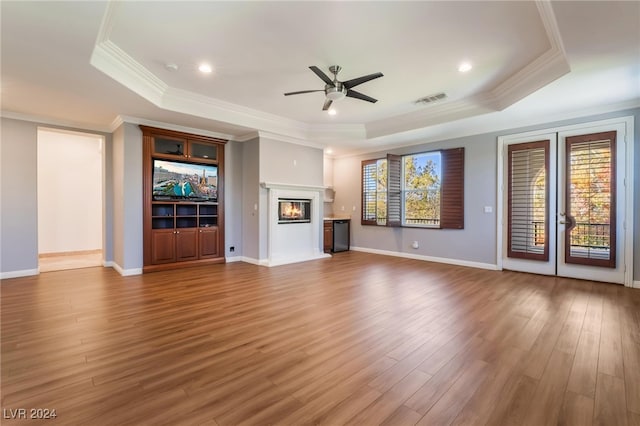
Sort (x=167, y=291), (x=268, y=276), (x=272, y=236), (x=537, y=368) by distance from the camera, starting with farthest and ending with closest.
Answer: (x=272, y=236) < (x=268, y=276) < (x=167, y=291) < (x=537, y=368)

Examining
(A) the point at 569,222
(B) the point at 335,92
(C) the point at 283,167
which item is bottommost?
(A) the point at 569,222

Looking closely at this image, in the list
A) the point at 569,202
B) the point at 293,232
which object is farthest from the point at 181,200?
the point at 569,202

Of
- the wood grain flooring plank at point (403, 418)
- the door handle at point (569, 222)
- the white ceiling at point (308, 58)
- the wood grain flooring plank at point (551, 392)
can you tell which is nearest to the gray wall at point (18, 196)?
the white ceiling at point (308, 58)

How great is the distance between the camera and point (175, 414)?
1.68 meters

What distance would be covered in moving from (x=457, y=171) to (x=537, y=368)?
15.4 ft

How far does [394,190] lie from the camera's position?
23.4 ft

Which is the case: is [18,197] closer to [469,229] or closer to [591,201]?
[469,229]

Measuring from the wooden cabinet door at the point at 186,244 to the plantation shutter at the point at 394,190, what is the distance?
436cm

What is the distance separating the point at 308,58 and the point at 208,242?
167 inches

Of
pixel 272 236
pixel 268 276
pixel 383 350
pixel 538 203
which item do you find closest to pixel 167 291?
pixel 268 276

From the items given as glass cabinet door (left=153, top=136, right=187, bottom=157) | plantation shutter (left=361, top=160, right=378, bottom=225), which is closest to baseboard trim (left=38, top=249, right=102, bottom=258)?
glass cabinet door (left=153, top=136, right=187, bottom=157)

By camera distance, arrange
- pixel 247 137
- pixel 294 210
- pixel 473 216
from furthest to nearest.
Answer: pixel 294 210 < pixel 247 137 < pixel 473 216

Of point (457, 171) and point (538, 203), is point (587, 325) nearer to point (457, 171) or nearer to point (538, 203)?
point (538, 203)

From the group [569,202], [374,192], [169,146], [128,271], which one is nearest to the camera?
[569,202]
